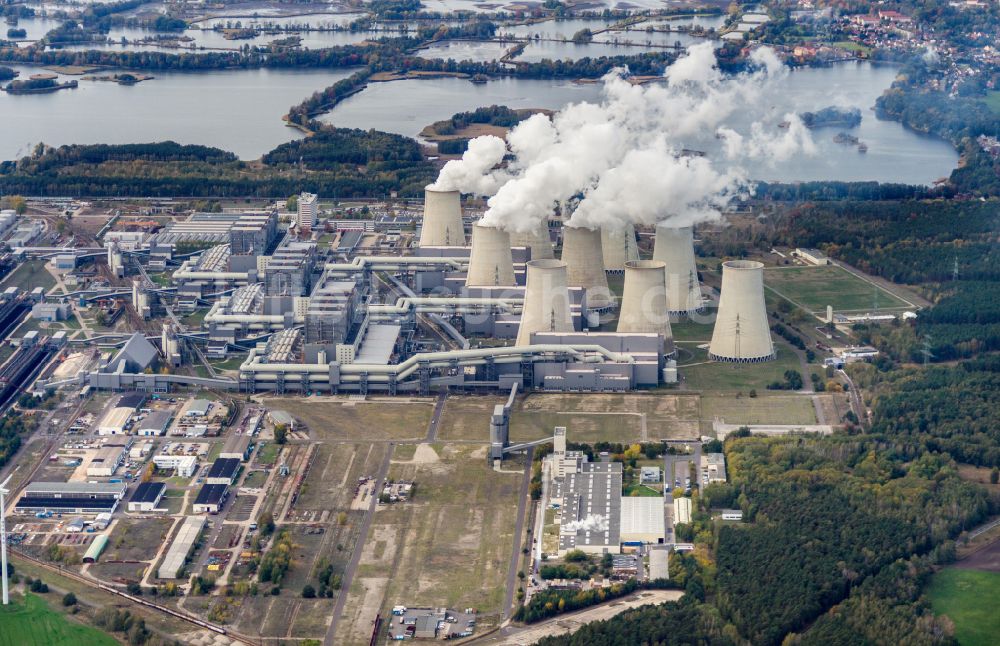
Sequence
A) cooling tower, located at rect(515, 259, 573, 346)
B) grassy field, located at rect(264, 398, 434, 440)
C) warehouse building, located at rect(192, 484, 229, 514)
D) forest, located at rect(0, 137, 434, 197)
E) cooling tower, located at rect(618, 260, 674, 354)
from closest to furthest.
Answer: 1. warehouse building, located at rect(192, 484, 229, 514)
2. grassy field, located at rect(264, 398, 434, 440)
3. cooling tower, located at rect(515, 259, 573, 346)
4. cooling tower, located at rect(618, 260, 674, 354)
5. forest, located at rect(0, 137, 434, 197)

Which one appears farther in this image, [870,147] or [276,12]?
[276,12]

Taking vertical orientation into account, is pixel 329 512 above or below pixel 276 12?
above

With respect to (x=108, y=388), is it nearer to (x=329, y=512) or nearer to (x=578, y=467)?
(x=329, y=512)

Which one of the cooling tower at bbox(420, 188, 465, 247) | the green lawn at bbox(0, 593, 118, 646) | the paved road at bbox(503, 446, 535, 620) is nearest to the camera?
the green lawn at bbox(0, 593, 118, 646)

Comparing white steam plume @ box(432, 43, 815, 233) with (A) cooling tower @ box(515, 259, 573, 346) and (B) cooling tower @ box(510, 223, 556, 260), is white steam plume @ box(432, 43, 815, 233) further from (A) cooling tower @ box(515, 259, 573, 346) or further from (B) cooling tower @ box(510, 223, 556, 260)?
(A) cooling tower @ box(515, 259, 573, 346)

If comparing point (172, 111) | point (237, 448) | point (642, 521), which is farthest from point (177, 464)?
point (172, 111)

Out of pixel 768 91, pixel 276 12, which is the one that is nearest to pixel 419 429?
pixel 768 91

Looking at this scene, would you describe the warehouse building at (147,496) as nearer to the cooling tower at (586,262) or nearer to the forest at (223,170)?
the cooling tower at (586,262)

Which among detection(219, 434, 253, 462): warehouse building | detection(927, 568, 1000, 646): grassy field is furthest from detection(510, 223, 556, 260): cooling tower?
detection(927, 568, 1000, 646): grassy field
